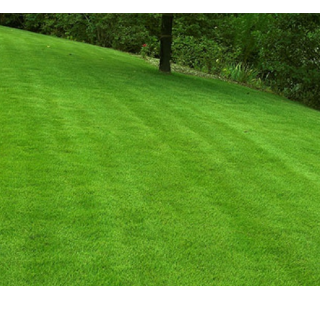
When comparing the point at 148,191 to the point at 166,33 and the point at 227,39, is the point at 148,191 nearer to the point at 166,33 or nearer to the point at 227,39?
the point at 166,33

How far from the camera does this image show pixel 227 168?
4.96 m

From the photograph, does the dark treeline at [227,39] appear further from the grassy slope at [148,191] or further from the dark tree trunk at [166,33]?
the grassy slope at [148,191]

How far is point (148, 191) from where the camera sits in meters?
4.14

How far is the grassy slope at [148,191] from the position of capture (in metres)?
3.04

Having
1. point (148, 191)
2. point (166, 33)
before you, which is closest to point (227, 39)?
point (166, 33)

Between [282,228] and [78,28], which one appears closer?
[282,228]

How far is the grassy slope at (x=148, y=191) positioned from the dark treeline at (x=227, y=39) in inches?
218

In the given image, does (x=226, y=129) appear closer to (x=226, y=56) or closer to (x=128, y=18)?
Result: (x=226, y=56)

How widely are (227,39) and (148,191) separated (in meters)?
15.3

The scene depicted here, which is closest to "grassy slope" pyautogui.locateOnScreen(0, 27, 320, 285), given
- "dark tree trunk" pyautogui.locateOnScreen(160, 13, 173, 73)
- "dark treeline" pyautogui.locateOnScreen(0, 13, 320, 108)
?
"dark tree trunk" pyautogui.locateOnScreen(160, 13, 173, 73)

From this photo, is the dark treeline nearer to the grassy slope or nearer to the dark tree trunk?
the dark tree trunk
